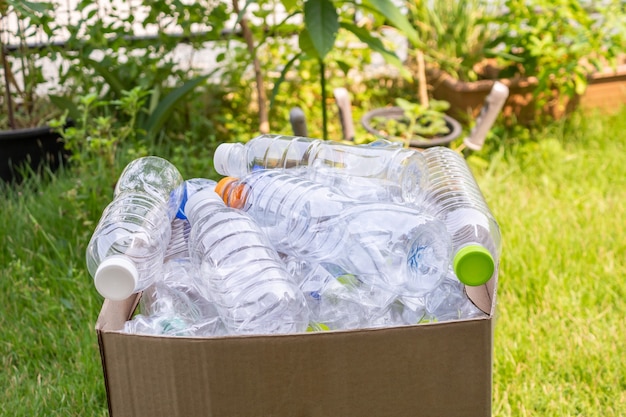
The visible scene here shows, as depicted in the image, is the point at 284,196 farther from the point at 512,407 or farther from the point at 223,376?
the point at 512,407

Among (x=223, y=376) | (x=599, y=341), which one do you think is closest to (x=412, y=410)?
(x=223, y=376)

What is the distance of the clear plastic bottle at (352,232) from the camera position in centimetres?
106

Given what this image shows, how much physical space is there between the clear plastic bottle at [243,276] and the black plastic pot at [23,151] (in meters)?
1.82

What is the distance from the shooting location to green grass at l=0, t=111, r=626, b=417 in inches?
65.9

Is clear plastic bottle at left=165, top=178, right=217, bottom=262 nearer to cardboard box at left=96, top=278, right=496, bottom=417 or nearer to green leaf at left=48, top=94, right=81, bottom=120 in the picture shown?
cardboard box at left=96, top=278, right=496, bottom=417

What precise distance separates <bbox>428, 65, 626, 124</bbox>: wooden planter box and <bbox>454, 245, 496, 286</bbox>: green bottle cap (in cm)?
242

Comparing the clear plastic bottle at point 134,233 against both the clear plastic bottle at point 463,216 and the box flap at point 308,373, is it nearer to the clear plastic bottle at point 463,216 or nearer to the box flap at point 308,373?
the box flap at point 308,373

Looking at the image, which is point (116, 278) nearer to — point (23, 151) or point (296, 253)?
point (296, 253)

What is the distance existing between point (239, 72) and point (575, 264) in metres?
1.75

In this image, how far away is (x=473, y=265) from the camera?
0.98 meters

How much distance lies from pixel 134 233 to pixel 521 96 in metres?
2.63

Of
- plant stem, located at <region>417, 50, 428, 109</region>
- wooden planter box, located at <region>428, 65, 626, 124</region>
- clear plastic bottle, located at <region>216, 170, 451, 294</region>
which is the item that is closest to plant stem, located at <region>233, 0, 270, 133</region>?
plant stem, located at <region>417, 50, 428, 109</region>

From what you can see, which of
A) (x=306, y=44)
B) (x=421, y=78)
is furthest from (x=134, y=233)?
(x=421, y=78)

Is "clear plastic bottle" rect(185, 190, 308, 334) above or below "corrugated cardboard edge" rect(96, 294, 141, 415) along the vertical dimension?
above
